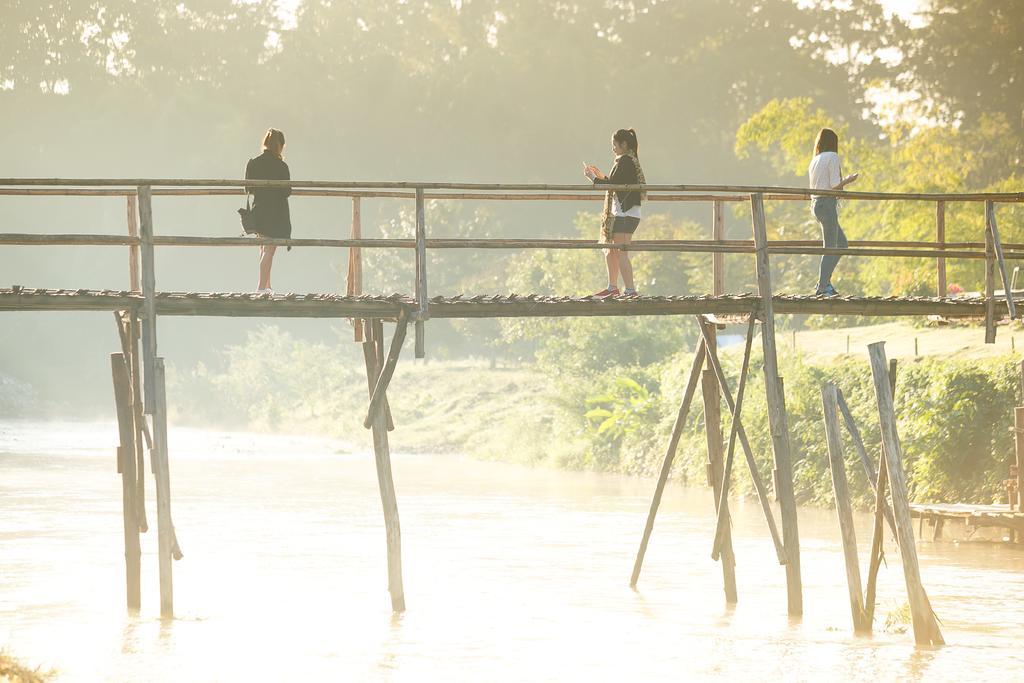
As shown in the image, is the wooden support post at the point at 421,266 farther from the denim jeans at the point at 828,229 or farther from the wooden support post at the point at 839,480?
the denim jeans at the point at 828,229

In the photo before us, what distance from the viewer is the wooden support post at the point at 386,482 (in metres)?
17.4

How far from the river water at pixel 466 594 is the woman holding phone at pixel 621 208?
150 inches

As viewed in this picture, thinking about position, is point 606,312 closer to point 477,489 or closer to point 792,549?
point 792,549

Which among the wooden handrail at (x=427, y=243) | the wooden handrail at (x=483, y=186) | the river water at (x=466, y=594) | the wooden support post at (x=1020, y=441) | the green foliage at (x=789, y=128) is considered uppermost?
the green foliage at (x=789, y=128)

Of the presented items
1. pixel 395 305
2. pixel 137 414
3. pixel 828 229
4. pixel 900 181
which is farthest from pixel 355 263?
pixel 900 181

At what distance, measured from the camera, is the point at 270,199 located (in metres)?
16.7

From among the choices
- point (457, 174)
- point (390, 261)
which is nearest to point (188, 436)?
point (390, 261)

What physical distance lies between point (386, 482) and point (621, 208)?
3.71m

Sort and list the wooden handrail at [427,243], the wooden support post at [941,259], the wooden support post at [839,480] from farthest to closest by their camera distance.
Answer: the wooden support post at [941,259]
the wooden support post at [839,480]
the wooden handrail at [427,243]

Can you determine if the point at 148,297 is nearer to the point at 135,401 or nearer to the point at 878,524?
the point at 135,401

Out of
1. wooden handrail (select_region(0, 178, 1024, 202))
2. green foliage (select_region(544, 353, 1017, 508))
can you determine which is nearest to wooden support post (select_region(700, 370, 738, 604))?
wooden handrail (select_region(0, 178, 1024, 202))

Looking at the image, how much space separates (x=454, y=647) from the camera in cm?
1736

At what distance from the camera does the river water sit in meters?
16.3

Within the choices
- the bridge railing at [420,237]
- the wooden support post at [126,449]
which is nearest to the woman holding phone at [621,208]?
the bridge railing at [420,237]
